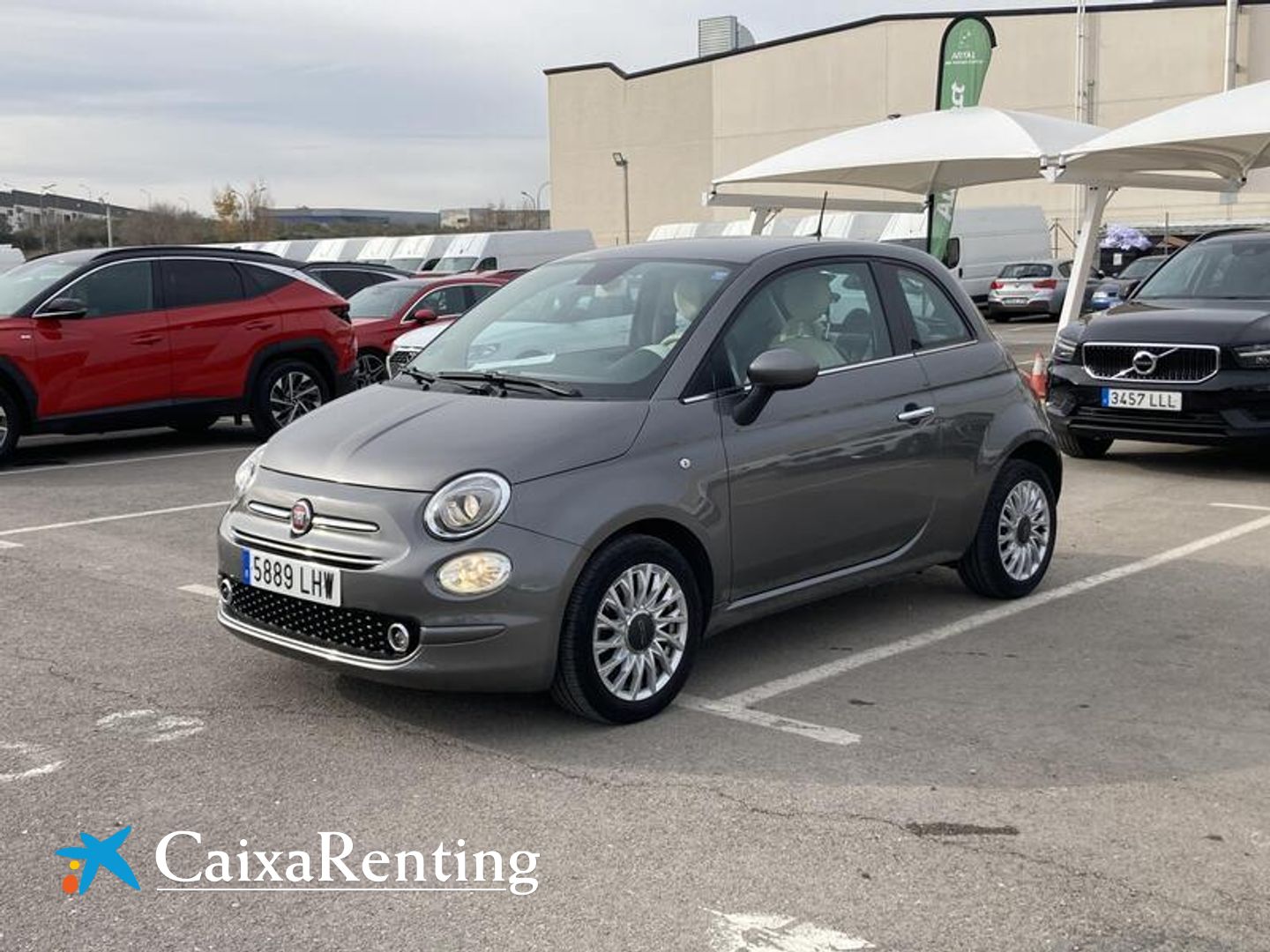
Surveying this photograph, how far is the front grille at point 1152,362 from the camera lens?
960 centimetres

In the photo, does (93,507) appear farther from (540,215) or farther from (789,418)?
(540,215)

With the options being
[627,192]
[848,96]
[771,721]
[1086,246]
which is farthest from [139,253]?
[627,192]

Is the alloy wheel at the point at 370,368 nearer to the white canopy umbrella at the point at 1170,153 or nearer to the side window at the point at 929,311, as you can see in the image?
the white canopy umbrella at the point at 1170,153

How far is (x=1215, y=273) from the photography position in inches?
423

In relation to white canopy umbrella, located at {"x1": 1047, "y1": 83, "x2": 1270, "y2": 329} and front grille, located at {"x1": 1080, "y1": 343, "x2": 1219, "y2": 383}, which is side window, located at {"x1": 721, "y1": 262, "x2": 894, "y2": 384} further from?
white canopy umbrella, located at {"x1": 1047, "y1": 83, "x2": 1270, "y2": 329}

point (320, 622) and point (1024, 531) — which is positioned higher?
point (320, 622)

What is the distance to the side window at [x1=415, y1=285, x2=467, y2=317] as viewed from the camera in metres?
16.2

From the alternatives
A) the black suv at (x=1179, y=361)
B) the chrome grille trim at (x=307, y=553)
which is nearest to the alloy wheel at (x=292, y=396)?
the black suv at (x=1179, y=361)

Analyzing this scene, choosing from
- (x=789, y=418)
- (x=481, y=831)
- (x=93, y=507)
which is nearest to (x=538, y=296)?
(x=789, y=418)

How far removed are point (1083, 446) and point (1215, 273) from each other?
1.62 m

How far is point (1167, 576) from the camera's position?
7035 millimetres

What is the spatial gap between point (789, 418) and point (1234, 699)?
1898 millimetres

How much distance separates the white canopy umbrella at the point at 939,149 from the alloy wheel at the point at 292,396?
726 cm

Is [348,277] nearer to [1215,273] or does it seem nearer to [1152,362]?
[1215,273]
